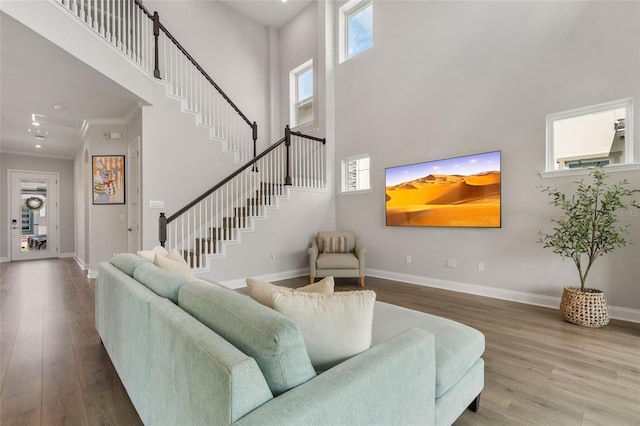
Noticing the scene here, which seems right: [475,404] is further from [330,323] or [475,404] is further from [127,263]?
[127,263]

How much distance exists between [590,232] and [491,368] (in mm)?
2048

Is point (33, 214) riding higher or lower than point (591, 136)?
lower

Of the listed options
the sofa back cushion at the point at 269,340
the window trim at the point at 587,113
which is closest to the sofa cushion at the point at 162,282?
the sofa back cushion at the point at 269,340

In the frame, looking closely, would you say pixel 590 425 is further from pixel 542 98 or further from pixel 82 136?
pixel 82 136

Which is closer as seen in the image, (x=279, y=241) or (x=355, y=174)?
(x=279, y=241)

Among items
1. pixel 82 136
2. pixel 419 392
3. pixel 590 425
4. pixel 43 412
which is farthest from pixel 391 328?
pixel 82 136

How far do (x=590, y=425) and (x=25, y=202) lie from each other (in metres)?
11.1

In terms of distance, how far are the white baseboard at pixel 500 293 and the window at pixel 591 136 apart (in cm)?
154

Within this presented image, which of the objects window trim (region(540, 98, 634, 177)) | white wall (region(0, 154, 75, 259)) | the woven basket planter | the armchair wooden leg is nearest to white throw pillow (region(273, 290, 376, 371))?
the armchair wooden leg

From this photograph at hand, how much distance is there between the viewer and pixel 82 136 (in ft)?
19.6

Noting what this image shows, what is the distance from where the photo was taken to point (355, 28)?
5.73m

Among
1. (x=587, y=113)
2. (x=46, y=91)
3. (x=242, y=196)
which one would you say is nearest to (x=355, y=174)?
(x=242, y=196)

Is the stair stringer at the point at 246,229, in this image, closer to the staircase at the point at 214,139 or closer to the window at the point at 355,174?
the staircase at the point at 214,139

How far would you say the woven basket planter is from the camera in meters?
2.77
